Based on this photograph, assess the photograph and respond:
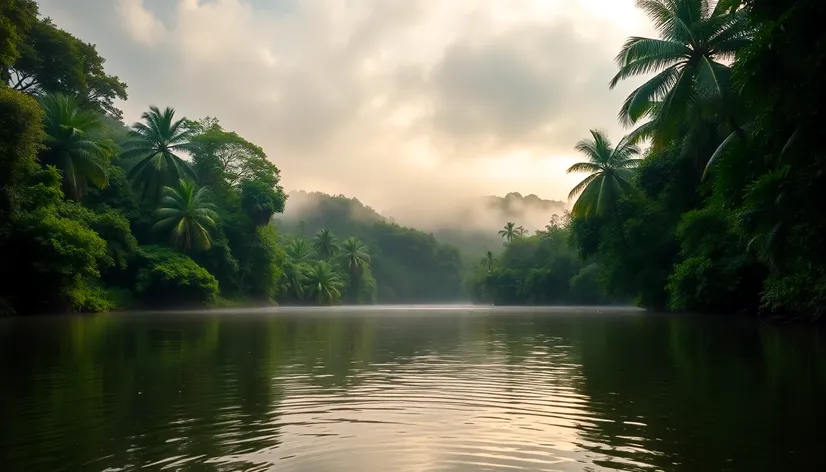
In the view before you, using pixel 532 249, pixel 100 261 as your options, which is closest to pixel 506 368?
pixel 100 261

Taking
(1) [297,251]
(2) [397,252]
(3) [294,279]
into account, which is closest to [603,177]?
(3) [294,279]

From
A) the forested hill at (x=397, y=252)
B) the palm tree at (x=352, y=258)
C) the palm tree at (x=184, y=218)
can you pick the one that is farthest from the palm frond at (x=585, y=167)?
the forested hill at (x=397, y=252)

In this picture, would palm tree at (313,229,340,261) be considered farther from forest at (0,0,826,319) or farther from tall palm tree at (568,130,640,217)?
tall palm tree at (568,130,640,217)

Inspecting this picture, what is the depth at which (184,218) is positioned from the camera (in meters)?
51.3

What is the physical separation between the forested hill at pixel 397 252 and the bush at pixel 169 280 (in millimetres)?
86283

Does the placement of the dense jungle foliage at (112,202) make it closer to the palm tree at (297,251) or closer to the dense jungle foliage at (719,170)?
the palm tree at (297,251)

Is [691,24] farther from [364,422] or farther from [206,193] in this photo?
[206,193]

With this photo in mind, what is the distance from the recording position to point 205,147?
6462cm

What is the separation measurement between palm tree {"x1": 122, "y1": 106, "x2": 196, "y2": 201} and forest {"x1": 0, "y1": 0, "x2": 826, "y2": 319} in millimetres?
162

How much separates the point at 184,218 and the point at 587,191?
32.0 m

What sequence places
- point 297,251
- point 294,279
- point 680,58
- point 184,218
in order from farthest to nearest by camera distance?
point 297,251
point 294,279
point 184,218
point 680,58

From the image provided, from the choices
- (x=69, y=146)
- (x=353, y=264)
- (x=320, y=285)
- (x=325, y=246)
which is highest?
(x=69, y=146)

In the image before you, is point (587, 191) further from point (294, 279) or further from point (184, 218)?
point (294, 279)

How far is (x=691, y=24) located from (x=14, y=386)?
27.0 meters
